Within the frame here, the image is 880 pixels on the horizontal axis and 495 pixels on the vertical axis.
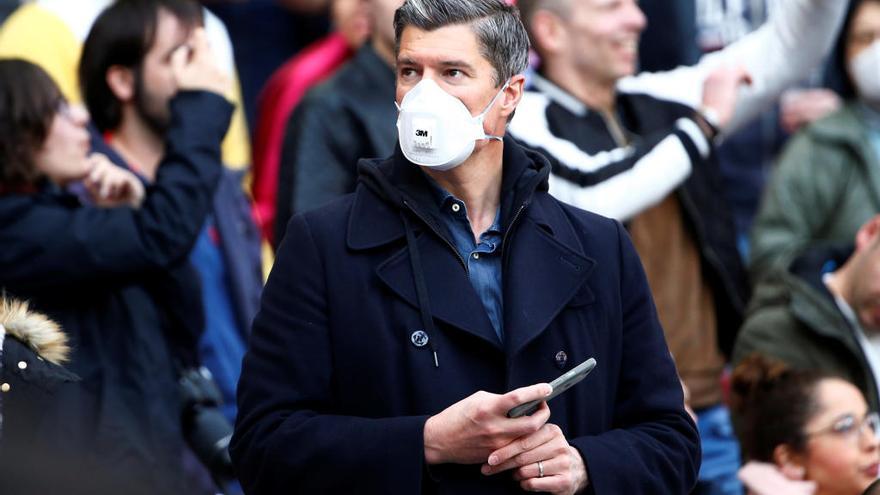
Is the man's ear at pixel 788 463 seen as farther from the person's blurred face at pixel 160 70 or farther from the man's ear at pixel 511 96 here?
the person's blurred face at pixel 160 70

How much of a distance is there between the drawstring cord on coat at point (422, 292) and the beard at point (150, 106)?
85.9 inches

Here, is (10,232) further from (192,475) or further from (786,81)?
(786,81)

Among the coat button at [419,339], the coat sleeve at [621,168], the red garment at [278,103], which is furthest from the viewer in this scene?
the red garment at [278,103]

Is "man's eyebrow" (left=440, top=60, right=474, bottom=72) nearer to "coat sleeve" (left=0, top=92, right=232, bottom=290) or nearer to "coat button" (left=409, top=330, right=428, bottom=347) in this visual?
"coat button" (left=409, top=330, right=428, bottom=347)

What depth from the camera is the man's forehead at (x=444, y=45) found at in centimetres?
351

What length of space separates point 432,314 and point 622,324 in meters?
0.46

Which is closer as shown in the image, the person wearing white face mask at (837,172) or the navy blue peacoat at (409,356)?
the navy blue peacoat at (409,356)

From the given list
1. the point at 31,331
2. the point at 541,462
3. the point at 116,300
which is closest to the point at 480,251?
the point at 541,462

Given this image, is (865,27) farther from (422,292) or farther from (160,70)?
(422,292)

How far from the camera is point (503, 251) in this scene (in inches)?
139

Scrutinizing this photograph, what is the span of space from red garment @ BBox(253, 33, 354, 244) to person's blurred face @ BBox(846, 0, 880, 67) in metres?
2.16

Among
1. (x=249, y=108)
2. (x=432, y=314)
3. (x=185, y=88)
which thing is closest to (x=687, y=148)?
(x=185, y=88)

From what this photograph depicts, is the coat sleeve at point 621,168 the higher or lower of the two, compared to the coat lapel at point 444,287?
lower

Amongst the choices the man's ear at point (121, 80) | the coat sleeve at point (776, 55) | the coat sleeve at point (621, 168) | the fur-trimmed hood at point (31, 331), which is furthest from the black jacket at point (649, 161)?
the fur-trimmed hood at point (31, 331)
